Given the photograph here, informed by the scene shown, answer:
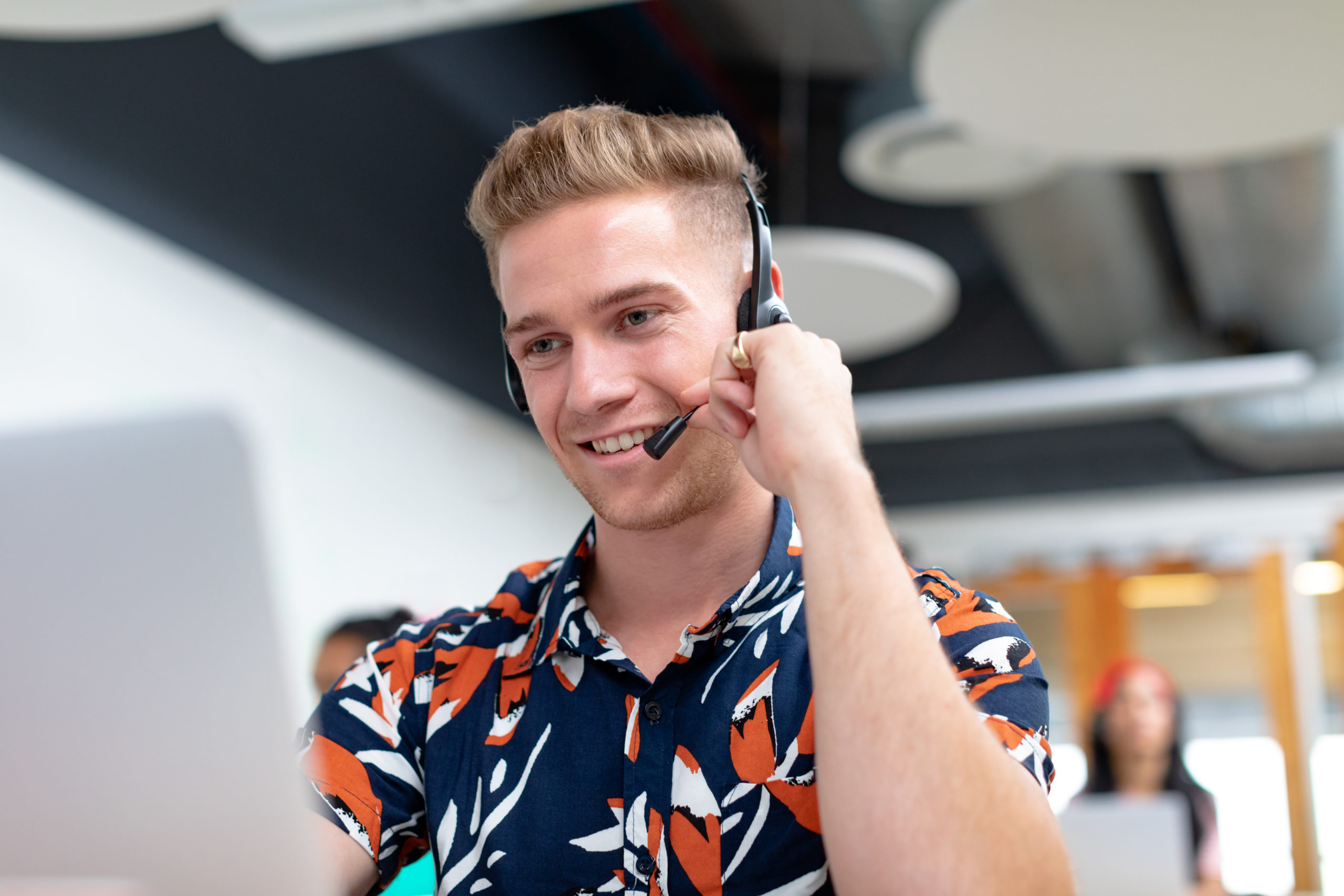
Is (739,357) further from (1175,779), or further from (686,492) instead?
(1175,779)

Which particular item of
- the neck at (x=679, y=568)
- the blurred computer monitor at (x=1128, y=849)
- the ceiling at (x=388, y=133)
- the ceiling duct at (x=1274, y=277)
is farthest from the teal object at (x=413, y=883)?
the ceiling duct at (x=1274, y=277)

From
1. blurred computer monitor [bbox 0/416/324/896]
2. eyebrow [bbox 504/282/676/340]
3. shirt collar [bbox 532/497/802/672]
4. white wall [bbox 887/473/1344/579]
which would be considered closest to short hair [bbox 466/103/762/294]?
eyebrow [bbox 504/282/676/340]

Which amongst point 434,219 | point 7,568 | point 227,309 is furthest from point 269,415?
point 7,568

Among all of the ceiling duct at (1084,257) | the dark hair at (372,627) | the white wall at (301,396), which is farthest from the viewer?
the ceiling duct at (1084,257)

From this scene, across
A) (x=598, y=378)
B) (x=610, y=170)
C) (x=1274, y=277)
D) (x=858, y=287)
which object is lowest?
(x=598, y=378)

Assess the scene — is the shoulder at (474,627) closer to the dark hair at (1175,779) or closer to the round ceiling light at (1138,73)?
the round ceiling light at (1138,73)

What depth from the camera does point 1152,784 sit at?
179 inches

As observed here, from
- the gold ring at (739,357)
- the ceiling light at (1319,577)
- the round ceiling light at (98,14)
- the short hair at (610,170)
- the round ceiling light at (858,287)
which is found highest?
the ceiling light at (1319,577)

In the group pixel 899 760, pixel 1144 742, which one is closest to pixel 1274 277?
pixel 1144 742

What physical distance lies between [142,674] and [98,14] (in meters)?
1.88

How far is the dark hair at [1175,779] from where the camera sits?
433 cm

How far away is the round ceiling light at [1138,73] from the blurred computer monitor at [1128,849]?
1766 mm

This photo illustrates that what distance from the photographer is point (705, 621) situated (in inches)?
48.4

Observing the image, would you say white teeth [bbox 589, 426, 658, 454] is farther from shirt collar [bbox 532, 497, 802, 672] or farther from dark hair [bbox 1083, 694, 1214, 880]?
dark hair [bbox 1083, 694, 1214, 880]
